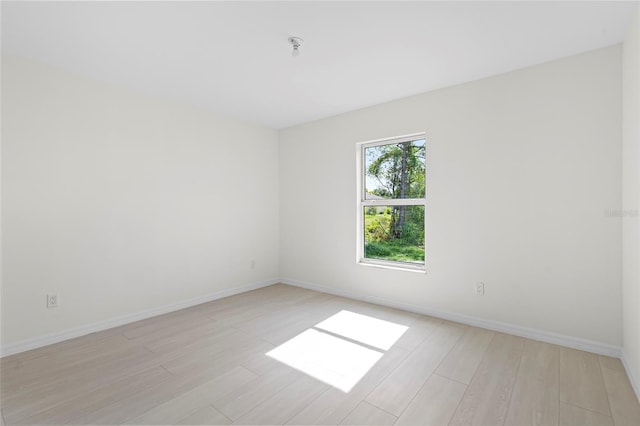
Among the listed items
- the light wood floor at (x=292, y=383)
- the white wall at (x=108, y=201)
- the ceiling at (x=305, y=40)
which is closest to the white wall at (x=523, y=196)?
the ceiling at (x=305, y=40)

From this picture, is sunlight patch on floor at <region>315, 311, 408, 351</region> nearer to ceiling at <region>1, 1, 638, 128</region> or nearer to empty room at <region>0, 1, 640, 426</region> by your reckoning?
empty room at <region>0, 1, 640, 426</region>

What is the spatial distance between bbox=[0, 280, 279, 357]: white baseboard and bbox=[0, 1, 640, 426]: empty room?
0.02 metres

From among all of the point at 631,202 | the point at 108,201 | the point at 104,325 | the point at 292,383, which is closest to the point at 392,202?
the point at 631,202

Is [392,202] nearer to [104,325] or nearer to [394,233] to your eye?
[394,233]

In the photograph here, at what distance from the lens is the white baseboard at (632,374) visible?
192cm

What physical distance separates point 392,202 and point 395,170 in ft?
1.32

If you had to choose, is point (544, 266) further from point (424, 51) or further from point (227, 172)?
point (227, 172)

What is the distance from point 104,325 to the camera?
3.02 m

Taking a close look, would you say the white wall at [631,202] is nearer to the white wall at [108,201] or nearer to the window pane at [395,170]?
the window pane at [395,170]

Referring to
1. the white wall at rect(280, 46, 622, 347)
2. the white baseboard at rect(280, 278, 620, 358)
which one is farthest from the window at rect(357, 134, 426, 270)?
the white baseboard at rect(280, 278, 620, 358)

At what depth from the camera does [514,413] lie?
1.78m

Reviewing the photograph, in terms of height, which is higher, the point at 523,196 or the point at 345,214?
the point at 523,196

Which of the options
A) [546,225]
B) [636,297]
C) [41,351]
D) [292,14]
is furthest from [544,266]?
[41,351]

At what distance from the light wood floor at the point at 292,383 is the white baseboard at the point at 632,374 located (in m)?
0.04
